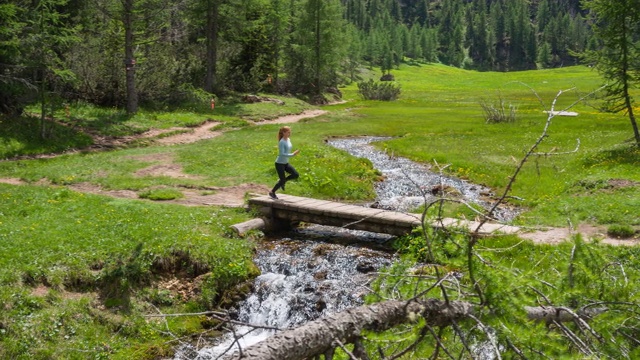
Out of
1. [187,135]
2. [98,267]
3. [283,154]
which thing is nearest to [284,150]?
[283,154]

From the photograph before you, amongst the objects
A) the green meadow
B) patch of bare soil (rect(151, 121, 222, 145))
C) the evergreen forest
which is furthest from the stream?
patch of bare soil (rect(151, 121, 222, 145))

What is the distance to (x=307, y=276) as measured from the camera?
14.1m

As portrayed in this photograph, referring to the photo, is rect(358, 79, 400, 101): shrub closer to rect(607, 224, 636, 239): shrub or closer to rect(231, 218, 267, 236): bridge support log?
rect(231, 218, 267, 236): bridge support log

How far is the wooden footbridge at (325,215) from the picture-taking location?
16.3 m

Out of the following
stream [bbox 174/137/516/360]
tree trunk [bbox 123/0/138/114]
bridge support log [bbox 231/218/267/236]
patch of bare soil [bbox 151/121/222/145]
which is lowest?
stream [bbox 174/137/516/360]

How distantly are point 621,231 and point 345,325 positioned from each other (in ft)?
46.5

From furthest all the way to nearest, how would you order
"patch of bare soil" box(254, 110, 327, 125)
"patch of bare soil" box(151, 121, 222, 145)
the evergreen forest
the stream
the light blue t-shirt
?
1. "patch of bare soil" box(254, 110, 327, 125)
2. "patch of bare soil" box(151, 121, 222, 145)
3. the evergreen forest
4. the light blue t-shirt
5. the stream

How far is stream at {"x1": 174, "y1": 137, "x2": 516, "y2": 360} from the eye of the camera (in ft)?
40.3

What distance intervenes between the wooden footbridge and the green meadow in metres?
0.97

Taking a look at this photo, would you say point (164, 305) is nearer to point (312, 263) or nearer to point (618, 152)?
point (312, 263)

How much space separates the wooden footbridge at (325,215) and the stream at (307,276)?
53 cm

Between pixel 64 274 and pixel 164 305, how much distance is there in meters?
2.29

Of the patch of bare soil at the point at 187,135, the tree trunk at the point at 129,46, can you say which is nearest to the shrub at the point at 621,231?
the patch of bare soil at the point at 187,135

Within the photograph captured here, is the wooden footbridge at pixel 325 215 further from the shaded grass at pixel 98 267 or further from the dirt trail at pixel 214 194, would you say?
the dirt trail at pixel 214 194
